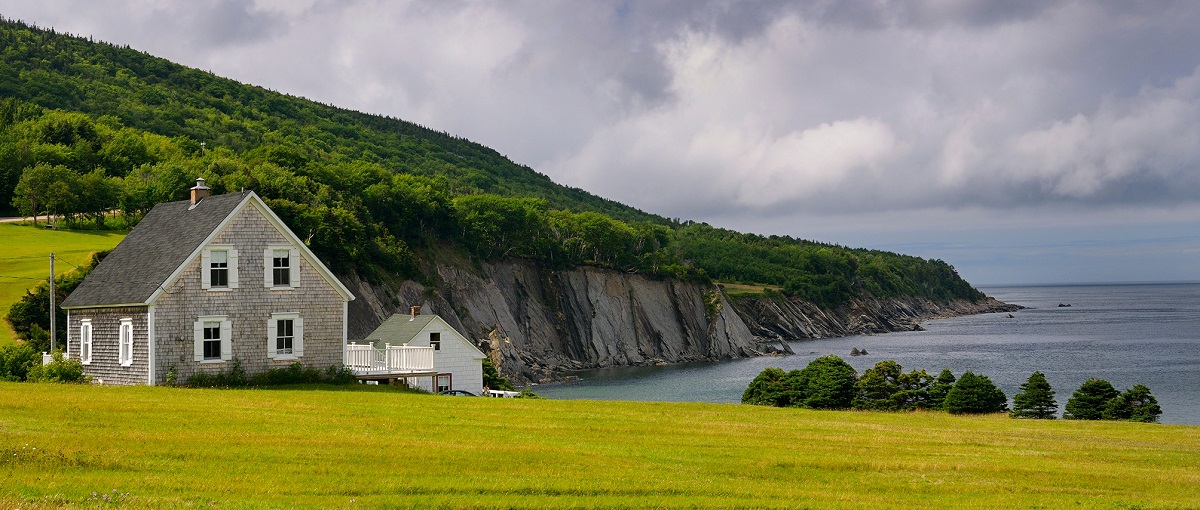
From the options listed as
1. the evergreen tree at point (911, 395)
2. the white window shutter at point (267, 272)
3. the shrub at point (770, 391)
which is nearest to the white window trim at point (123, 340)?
the white window shutter at point (267, 272)

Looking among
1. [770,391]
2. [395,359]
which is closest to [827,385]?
[770,391]

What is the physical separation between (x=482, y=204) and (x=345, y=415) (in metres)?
114

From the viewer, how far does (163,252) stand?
37469 mm

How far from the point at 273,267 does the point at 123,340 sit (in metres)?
5.52

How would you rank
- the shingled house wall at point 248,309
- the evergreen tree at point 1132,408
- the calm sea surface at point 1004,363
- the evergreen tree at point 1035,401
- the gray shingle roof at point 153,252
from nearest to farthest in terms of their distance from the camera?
the shingled house wall at point 248,309, the gray shingle roof at point 153,252, the evergreen tree at point 1132,408, the evergreen tree at point 1035,401, the calm sea surface at point 1004,363

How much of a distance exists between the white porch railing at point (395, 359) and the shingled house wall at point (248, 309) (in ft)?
11.1

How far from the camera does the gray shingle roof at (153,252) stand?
119 ft

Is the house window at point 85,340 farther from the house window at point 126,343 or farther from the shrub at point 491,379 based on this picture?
the shrub at point 491,379

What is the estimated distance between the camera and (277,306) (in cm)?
3766

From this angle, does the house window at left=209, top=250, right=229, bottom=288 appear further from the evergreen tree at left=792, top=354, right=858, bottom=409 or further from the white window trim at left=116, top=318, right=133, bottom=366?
the evergreen tree at left=792, top=354, right=858, bottom=409

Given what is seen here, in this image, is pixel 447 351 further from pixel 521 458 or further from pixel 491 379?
pixel 521 458

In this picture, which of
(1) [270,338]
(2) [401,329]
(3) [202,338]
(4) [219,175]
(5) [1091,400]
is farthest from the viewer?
(4) [219,175]

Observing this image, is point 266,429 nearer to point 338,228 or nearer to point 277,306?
point 277,306

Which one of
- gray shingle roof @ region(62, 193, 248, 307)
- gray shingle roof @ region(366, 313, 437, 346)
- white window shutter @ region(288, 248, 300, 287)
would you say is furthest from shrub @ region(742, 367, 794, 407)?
gray shingle roof @ region(62, 193, 248, 307)
